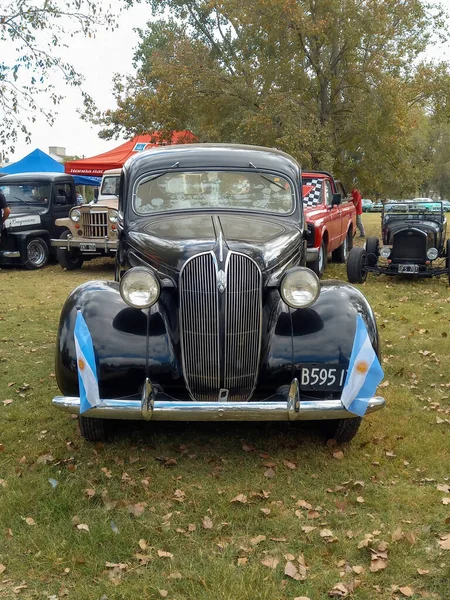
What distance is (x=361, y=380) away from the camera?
139 inches

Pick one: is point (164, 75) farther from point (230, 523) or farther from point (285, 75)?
point (230, 523)

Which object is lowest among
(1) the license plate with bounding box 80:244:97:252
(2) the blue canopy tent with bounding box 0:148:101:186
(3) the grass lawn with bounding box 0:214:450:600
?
(3) the grass lawn with bounding box 0:214:450:600

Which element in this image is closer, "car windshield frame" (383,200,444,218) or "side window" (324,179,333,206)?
"car windshield frame" (383,200,444,218)

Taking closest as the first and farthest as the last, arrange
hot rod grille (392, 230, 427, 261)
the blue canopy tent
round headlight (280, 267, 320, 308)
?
round headlight (280, 267, 320, 308), hot rod grille (392, 230, 427, 261), the blue canopy tent

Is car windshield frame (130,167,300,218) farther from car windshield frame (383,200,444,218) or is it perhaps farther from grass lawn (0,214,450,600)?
car windshield frame (383,200,444,218)

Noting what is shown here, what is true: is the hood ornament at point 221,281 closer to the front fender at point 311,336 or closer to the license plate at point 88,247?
the front fender at point 311,336

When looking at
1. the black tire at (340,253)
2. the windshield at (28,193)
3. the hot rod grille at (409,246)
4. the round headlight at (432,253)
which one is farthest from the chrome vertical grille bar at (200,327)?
the windshield at (28,193)

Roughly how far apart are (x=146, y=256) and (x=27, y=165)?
1914 cm

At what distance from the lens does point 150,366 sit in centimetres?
383

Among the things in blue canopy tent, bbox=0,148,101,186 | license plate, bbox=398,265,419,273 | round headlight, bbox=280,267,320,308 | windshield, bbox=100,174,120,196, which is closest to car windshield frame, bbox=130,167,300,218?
round headlight, bbox=280,267,320,308

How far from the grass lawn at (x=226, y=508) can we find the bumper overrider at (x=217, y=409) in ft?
1.69

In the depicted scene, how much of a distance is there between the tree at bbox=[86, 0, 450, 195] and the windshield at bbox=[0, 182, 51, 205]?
17.2ft

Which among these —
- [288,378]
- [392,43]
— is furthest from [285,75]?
[288,378]

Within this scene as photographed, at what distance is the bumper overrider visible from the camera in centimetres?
347
